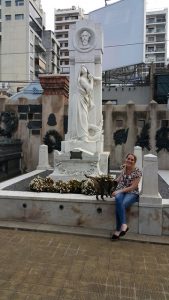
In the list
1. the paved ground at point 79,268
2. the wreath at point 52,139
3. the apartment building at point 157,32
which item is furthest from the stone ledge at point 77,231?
the apartment building at point 157,32

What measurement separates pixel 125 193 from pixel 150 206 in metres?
0.64

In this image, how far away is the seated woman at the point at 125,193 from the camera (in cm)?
600

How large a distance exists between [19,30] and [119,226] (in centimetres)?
6052

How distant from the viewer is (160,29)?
91.1 metres

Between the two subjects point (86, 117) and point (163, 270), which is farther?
point (86, 117)

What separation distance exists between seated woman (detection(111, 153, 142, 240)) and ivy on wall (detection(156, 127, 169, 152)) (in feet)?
29.7

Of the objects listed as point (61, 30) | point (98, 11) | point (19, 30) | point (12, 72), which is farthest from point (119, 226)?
point (61, 30)

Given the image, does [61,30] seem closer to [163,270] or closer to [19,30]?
[19,30]

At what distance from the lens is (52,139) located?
615 inches

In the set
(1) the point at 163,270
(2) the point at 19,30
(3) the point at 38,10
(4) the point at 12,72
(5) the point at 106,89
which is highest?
(3) the point at 38,10

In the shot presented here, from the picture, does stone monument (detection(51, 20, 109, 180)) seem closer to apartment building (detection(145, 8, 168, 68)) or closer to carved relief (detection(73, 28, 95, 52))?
Answer: carved relief (detection(73, 28, 95, 52))

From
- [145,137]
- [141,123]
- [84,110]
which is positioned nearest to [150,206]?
[84,110]

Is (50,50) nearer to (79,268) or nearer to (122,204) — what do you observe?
(122,204)

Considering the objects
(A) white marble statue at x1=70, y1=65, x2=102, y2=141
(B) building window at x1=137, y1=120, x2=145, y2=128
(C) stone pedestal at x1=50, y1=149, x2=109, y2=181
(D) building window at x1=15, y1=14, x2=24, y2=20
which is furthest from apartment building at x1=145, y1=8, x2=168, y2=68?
(C) stone pedestal at x1=50, y1=149, x2=109, y2=181
